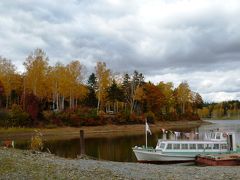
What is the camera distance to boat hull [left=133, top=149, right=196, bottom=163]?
46.4 metres

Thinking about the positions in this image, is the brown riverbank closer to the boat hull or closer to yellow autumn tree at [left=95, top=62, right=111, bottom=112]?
yellow autumn tree at [left=95, top=62, right=111, bottom=112]

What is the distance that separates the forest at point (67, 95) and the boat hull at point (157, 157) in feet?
167

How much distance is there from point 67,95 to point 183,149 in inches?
2548

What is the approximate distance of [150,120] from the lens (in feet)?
408

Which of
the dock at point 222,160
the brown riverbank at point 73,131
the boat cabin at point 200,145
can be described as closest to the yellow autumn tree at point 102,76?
the brown riverbank at point 73,131

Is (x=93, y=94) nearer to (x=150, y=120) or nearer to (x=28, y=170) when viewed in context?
(x=150, y=120)

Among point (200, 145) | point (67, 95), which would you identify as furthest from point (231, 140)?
point (67, 95)

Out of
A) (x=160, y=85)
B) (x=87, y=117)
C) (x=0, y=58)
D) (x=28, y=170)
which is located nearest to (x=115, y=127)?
(x=87, y=117)

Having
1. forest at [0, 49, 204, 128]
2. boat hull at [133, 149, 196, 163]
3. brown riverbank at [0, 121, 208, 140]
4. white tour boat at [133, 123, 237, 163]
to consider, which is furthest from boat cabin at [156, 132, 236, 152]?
forest at [0, 49, 204, 128]

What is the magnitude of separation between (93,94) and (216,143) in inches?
3267

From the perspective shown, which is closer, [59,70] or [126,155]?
[126,155]

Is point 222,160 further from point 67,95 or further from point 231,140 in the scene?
point 67,95

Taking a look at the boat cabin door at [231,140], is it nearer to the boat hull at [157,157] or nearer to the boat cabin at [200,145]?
the boat cabin at [200,145]

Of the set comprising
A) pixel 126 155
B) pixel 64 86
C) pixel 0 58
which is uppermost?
pixel 0 58
